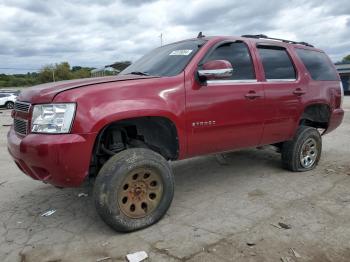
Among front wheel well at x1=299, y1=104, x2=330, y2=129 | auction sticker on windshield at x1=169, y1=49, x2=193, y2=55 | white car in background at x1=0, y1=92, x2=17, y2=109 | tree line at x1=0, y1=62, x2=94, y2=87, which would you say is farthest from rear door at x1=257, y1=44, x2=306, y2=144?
tree line at x1=0, y1=62, x2=94, y2=87

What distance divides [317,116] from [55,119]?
430cm

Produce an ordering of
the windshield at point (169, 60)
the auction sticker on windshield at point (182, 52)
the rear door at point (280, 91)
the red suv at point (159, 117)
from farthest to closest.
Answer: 1. the rear door at point (280, 91)
2. the auction sticker on windshield at point (182, 52)
3. the windshield at point (169, 60)
4. the red suv at point (159, 117)

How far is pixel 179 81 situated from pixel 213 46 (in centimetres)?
78

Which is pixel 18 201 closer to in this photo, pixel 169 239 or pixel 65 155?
pixel 65 155

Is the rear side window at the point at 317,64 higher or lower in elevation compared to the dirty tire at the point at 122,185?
higher

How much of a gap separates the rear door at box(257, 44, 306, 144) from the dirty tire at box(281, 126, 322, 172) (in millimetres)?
189

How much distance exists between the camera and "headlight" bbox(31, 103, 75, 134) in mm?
3420

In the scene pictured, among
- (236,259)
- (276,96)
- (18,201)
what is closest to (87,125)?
(236,259)

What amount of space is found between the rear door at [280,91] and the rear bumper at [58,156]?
101 inches

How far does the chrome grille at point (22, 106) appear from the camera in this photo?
3717mm

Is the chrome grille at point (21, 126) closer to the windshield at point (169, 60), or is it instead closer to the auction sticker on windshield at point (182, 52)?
the windshield at point (169, 60)

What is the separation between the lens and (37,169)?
3.60 m

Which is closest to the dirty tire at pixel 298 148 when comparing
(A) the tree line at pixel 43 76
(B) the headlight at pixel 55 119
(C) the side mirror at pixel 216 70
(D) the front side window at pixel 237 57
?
(D) the front side window at pixel 237 57

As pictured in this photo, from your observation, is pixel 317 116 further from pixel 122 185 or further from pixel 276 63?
pixel 122 185
